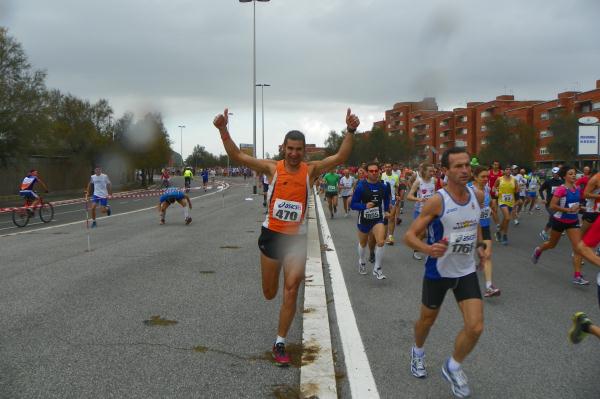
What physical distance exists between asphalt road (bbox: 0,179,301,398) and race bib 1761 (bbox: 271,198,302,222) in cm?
114

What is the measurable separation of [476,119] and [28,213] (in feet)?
318

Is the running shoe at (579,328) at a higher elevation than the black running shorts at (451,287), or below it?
below

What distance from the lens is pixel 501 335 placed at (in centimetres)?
504

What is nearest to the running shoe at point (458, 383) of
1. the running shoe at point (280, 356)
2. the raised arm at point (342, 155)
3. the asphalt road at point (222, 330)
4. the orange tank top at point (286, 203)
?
Answer: the asphalt road at point (222, 330)

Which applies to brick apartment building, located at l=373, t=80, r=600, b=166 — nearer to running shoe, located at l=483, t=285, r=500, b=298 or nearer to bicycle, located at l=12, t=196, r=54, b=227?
bicycle, located at l=12, t=196, r=54, b=227

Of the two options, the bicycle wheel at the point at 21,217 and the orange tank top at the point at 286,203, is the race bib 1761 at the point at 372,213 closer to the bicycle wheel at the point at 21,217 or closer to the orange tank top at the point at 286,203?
the orange tank top at the point at 286,203

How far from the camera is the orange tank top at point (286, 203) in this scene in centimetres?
451

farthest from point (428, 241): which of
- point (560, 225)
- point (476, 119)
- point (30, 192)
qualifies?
point (476, 119)

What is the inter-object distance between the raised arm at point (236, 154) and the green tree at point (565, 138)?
64.1m

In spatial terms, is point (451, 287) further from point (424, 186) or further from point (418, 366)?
point (424, 186)

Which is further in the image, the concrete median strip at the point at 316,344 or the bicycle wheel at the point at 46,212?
the bicycle wheel at the point at 46,212

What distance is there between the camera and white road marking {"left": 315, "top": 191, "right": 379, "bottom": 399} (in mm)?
3807

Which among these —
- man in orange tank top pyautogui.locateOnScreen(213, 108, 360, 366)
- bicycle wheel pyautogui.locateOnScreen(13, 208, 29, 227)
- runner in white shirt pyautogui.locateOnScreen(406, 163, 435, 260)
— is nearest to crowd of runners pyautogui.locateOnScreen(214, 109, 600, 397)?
man in orange tank top pyautogui.locateOnScreen(213, 108, 360, 366)

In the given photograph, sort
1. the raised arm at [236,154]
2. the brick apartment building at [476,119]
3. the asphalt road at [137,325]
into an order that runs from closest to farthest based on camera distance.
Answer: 1. the asphalt road at [137,325]
2. the raised arm at [236,154]
3. the brick apartment building at [476,119]
